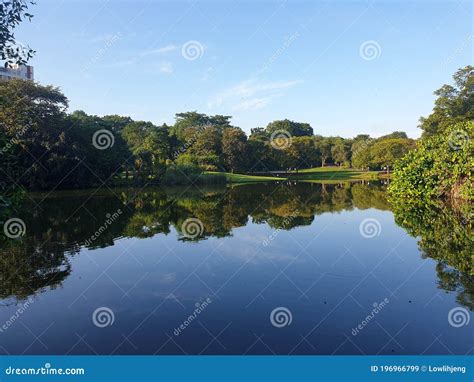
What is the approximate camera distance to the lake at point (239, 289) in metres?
6.50

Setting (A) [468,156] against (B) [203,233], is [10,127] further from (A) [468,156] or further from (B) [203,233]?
(A) [468,156]

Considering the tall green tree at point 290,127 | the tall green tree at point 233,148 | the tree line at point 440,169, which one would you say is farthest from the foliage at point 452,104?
the tall green tree at point 290,127

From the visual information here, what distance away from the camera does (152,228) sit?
55.7 feet

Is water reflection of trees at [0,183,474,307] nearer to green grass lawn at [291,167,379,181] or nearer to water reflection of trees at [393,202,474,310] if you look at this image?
water reflection of trees at [393,202,474,310]

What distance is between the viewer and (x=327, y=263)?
11.0 m

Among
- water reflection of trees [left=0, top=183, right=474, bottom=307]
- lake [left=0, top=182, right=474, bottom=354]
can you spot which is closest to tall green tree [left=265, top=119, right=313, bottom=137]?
water reflection of trees [left=0, top=183, right=474, bottom=307]

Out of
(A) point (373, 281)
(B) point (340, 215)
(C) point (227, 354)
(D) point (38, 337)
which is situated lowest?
(D) point (38, 337)

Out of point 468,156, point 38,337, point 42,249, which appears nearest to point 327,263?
point 38,337

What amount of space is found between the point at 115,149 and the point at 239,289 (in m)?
41.7

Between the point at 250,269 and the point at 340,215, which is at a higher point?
the point at 340,215

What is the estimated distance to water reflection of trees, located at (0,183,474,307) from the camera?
10.0 metres

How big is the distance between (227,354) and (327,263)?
5673 millimetres

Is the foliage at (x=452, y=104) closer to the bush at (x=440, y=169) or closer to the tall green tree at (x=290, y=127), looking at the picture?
the bush at (x=440, y=169)

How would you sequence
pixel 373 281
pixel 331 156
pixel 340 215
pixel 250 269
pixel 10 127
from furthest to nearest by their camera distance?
pixel 331 156 < pixel 10 127 < pixel 340 215 < pixel 250 269 < pixel 373 281
